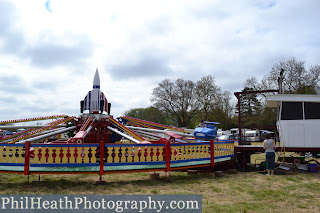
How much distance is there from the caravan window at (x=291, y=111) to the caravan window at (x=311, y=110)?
0.75 ft

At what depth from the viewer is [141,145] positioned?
328 inches

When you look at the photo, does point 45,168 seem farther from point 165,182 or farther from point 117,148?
point 165,182

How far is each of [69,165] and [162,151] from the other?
9.88 feet

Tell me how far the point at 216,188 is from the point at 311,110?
6477 millimetres

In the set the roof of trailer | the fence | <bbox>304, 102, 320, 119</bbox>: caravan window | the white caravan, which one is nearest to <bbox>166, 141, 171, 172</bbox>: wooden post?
the fence

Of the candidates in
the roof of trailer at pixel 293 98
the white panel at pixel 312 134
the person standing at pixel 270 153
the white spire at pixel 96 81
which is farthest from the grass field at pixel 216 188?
the white spire at pixel 96 81

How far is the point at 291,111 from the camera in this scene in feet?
36.9

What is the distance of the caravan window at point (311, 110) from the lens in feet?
35.6

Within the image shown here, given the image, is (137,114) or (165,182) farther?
(137,114)

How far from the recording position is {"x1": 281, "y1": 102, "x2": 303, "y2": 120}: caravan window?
36.4 ft

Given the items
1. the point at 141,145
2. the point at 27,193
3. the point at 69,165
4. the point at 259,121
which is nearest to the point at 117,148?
the point at 141,145

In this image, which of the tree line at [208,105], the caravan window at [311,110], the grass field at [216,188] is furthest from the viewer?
the tree line at [208,105]

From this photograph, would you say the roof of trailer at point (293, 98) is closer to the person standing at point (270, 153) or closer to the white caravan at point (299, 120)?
the white caravan at point (299, 120)

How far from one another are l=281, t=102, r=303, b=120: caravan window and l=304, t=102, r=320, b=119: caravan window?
23 centimetres
